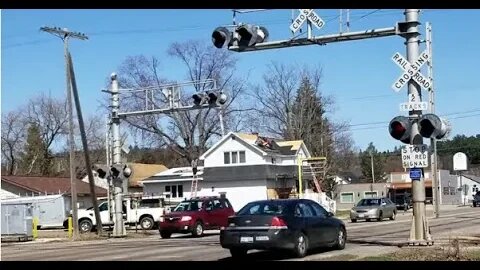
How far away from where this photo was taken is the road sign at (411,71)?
18.3 meters

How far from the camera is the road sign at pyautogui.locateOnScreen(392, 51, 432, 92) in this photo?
60.2 feet

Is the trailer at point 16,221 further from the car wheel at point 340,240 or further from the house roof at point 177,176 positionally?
the house roof at point 177,176

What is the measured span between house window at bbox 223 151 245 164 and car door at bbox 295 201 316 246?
150 ft

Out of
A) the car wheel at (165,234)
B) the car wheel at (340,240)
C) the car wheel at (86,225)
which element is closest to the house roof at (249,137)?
the car wheel at (86,225)

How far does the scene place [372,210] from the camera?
4203cm

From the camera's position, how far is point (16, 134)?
3620 inches

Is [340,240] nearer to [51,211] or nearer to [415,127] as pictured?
[415,127]

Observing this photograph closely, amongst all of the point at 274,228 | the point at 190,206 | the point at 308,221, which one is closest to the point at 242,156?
the point at 190,206

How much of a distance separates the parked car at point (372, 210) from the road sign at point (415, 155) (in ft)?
78.7

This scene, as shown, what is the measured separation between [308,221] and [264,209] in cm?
116
